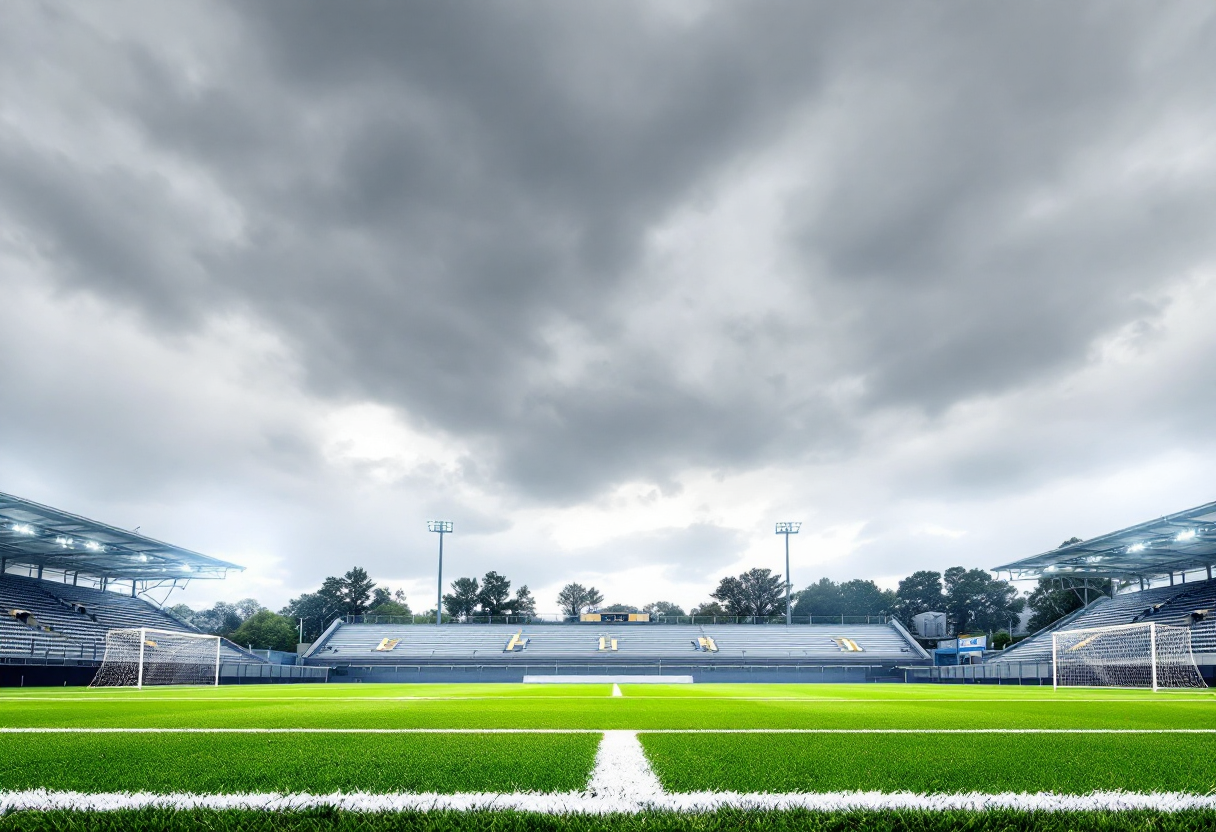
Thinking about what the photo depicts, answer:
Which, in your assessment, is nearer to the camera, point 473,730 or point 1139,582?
point 473,730

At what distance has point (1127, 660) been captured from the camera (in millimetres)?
26016

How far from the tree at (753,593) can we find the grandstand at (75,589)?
67.0 metres

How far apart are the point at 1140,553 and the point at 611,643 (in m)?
30.8

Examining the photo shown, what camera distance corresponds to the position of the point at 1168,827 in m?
2.31

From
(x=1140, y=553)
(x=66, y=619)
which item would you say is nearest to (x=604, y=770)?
(x=66, y=619)

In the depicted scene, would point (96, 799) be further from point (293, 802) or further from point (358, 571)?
point (358, 571)

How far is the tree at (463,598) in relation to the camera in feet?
289

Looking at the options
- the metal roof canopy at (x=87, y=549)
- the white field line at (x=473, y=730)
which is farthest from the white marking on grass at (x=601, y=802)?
the metal roof canopy at (x=87, y=549)

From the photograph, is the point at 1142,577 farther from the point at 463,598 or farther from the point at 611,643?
the point at 463,598

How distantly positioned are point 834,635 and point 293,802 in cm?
5426

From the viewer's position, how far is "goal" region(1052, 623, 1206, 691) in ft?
81.1

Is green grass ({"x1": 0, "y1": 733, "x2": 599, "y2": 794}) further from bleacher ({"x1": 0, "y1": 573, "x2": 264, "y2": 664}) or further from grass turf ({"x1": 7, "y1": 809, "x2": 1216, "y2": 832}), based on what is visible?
bleacher ({"x1": 0, "y1": 573, "x2": 264, "y2": 664})

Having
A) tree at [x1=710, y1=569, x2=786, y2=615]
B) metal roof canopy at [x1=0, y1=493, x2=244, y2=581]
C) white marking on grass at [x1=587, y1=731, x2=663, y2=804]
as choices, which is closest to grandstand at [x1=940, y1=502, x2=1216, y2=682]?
white marking on grass at [x1=587, y1=731, x2=663, y2=804]

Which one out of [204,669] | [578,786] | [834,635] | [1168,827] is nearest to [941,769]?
[1168,827]
